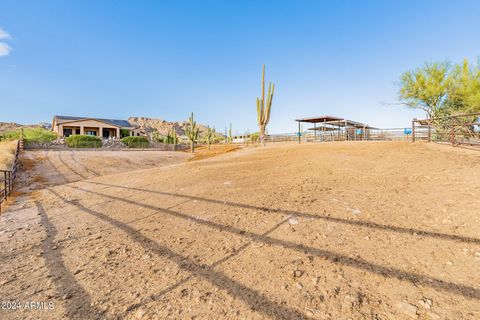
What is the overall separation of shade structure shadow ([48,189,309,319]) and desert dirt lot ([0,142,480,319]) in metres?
0.01

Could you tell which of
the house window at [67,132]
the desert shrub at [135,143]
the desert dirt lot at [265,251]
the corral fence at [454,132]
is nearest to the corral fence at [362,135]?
the corral fence at [454,132]

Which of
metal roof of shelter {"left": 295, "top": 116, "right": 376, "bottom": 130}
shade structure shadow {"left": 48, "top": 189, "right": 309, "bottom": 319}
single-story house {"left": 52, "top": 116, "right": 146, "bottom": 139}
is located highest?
single-story house {"left": 52, "top": 116, "right": 146, "bottom": 139}

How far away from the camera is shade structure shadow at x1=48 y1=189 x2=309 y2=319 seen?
1.94 meters

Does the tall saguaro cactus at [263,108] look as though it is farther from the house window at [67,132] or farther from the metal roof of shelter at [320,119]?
the house window at [67,132]

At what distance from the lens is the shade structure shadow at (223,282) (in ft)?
6.36

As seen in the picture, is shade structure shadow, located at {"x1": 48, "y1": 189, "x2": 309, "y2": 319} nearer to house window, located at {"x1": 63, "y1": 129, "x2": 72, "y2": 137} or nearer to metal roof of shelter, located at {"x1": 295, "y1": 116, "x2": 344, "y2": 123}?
metal roof of shelter, located at {"x1": 295, "y1": 116, "x2": 344, "y2": 123}

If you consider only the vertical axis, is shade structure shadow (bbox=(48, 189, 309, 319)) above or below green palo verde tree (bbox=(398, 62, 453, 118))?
below

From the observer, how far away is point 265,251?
2.88 metres

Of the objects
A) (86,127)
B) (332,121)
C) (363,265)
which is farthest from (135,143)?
(363,265)

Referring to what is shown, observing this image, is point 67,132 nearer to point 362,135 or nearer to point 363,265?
point 362,135

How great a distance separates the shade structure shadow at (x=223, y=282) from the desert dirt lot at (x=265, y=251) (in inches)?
0.6

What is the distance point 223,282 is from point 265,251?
727 millimetres

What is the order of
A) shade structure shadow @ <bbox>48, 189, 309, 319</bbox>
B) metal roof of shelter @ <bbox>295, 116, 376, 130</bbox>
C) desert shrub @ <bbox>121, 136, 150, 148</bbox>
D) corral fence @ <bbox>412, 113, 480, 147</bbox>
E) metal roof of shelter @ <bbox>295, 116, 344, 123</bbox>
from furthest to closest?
desert shrub @ <bbox>121, 136, 150, 148</bbox>
metal roof of shelter @ <bbox>295, 116, 344, 123</bbox>
metal roof of shelter @ <bbox>295, 116, 376, 130</bbox>
corral fence @ <bbox>412, 113, 480, 147</bbox>
shade structure shadow @ <bbox>48, 189, 309, 319</bbox>

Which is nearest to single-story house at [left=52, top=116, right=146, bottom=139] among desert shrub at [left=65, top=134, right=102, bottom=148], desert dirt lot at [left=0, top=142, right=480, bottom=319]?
desert shrub at [left=65, top=134, right=102, bottom=148]
